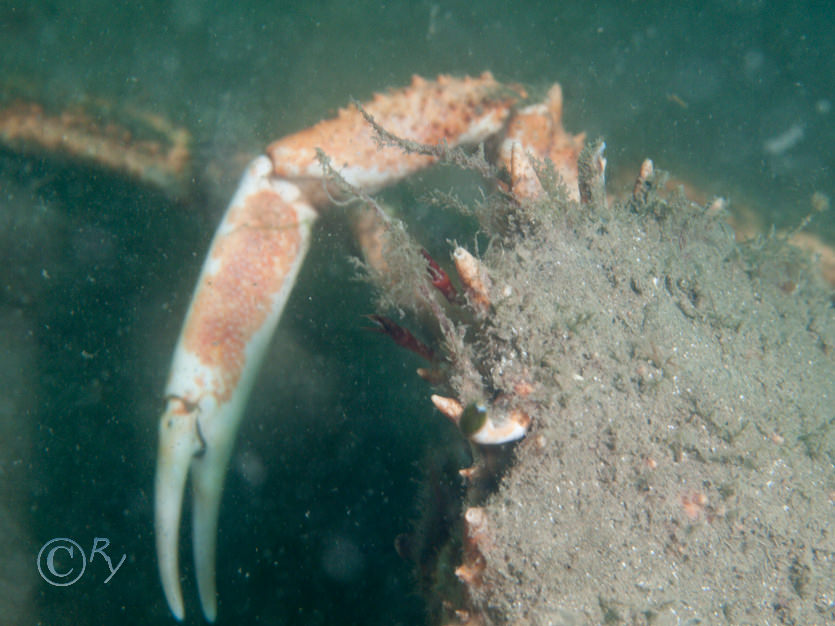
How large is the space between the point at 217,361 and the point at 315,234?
36.5 inches

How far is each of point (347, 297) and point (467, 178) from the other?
1.27m

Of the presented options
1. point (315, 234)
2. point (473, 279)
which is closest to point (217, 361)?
point (315, 234)

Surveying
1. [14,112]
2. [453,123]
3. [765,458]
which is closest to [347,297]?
[453,123]

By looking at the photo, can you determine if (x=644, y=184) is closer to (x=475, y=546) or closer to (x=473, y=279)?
(x=473, y=279)

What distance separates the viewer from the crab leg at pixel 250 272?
6.49 ft

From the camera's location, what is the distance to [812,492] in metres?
1.52

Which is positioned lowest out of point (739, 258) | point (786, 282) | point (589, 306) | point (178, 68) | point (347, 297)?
point (347, 297)

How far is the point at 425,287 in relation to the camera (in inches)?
60.9

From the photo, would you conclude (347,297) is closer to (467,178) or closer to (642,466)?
(467,178)

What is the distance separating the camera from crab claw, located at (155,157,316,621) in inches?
76.8
